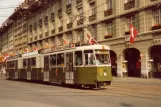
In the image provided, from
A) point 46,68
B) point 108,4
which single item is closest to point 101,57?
point 46,68

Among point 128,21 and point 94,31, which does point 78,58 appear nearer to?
point 128,21

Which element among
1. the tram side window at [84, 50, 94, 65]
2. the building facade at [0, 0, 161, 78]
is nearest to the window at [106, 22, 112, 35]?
the building facade at [0, 0, 161, 78]

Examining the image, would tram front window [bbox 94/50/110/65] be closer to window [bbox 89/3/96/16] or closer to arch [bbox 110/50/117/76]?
arch [bbox 110/50/117/76]

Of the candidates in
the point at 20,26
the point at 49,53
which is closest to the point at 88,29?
the point at 49,53

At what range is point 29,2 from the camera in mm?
60188

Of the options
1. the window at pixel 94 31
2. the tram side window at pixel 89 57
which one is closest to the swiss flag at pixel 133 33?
the window at pixel 94 31

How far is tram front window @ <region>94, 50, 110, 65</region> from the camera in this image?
701 inches

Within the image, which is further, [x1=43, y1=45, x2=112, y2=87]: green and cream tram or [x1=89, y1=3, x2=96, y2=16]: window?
[x1=89, y1=3, x2=96, y2=16]: window

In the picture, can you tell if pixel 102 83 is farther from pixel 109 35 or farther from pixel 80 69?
pixel 109 35

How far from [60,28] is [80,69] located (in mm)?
30239

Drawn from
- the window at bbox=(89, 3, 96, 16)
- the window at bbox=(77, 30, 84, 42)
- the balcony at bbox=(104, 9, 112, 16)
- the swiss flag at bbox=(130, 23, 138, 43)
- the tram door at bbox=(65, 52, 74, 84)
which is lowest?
the tram door at bbox=(65, 52, 74, 84)

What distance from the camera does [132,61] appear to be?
34250 mm

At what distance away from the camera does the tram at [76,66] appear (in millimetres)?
17750

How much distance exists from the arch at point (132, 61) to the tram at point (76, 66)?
40.1 ft
